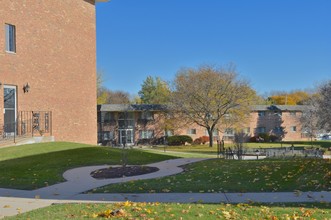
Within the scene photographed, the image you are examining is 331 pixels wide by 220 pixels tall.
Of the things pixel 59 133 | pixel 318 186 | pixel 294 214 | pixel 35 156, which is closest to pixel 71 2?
pixel 59 133

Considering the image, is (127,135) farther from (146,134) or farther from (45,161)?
(45,161)

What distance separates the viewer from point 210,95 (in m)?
52.2

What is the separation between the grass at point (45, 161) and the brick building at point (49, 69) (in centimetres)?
433

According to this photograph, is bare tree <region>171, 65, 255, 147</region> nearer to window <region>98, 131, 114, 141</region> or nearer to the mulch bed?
window <region>98, 131, 114, 141</region>

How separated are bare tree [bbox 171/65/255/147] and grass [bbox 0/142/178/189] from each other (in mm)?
29568

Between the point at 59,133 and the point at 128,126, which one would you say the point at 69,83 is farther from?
the point at 128,126

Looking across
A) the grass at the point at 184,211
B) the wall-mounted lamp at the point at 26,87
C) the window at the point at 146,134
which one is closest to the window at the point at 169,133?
the window at the point at 146,134

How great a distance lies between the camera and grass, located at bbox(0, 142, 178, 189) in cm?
1360

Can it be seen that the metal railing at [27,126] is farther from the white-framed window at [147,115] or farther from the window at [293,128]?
the window at [293,128]

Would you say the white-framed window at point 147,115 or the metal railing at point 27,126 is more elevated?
the white-framed window at point 147,115

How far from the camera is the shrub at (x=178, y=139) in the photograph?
58.8 m

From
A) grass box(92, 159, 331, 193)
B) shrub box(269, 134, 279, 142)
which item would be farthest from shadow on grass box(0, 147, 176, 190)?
shrub box(269, 134, 279, 142)

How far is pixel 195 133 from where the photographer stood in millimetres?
63625

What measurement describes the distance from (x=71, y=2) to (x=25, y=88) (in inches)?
323
